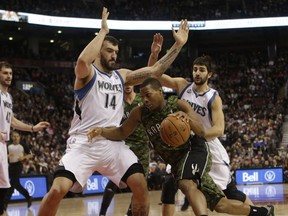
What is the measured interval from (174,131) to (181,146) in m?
0.52

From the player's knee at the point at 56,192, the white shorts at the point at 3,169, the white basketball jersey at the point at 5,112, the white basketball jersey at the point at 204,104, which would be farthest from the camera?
the white basketball jersey at the point at 5,112

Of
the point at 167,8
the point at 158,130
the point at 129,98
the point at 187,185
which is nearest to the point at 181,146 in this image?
the point at 158,130

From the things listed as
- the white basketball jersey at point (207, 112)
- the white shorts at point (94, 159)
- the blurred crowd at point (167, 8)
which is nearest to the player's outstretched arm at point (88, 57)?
the white shorts at point (94, 159)

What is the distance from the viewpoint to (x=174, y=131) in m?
5.36

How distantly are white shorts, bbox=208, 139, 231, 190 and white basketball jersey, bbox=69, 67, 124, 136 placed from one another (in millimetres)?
1437

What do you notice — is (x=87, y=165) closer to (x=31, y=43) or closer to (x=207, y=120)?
(x=207, y=120)

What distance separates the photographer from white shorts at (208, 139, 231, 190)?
255 inches

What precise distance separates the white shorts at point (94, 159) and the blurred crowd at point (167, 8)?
25.8 metres

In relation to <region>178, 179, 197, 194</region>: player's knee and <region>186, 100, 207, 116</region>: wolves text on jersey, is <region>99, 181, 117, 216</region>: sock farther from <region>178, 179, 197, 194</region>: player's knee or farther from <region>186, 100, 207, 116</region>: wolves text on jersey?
<region>178, 179, 197, 194</region>: player's knee

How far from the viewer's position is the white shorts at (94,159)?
5.52 m

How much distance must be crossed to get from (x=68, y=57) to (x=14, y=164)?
74.6 ft

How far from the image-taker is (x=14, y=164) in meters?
11.5

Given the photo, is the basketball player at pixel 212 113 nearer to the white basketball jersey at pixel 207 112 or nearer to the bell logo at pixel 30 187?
the white basketball jersey at pixel 207 112

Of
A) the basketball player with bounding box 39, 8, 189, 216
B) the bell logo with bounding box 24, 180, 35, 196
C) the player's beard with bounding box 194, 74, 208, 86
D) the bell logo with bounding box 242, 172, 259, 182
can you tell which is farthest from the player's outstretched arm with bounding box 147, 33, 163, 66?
the bell logo with bounding box 242, 172, 259, 182
